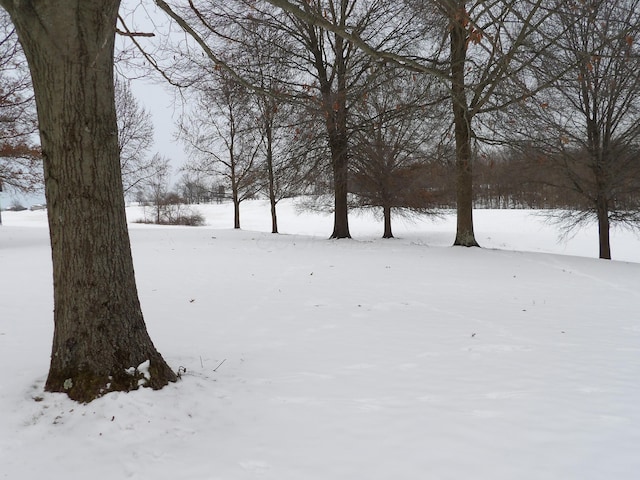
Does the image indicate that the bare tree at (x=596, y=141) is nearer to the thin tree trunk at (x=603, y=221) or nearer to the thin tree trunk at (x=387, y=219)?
the thin tree trunk at (x=603, y=221)

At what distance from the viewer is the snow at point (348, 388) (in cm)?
214

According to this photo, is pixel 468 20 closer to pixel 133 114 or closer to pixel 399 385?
pixel 399 385

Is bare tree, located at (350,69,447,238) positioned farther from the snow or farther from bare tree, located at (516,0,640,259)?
the snow

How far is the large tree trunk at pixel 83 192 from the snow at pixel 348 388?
0.27 meters

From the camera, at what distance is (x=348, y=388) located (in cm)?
301

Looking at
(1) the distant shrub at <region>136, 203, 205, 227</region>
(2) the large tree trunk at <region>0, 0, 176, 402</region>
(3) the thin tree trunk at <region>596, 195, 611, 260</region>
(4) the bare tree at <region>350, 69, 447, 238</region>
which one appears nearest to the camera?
(2) the large tree trunk at <region>0, 0, 176, 402</region>

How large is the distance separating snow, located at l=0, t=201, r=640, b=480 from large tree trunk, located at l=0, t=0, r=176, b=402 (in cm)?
27

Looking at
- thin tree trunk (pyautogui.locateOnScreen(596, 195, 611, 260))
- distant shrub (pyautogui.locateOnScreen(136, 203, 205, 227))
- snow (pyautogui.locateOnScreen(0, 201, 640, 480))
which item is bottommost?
snow (pyautogui.locateOnScreen(0, 201, 640, 480))

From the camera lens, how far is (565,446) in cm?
227

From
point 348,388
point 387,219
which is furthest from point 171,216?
point 348,388

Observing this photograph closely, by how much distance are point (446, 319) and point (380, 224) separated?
2613cm

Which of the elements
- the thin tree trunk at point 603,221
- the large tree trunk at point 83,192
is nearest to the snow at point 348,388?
the large tree trunk at point 83,192

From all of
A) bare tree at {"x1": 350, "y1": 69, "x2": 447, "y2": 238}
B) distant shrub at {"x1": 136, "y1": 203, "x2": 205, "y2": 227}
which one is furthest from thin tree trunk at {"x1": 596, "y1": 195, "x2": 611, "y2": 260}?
distant shrub at {"x1": 136, "y1": 203, "x2": 205, "y2": 227}

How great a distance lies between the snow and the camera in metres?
2.14
